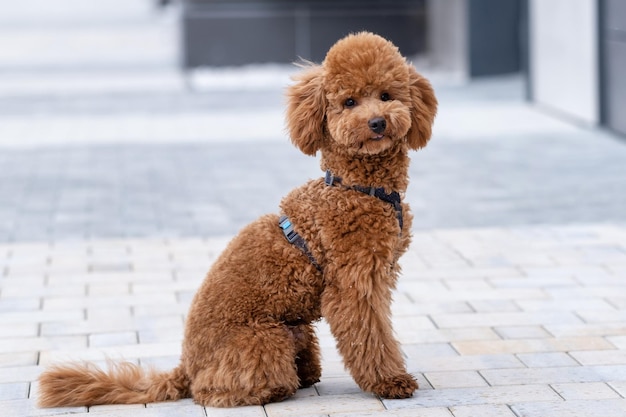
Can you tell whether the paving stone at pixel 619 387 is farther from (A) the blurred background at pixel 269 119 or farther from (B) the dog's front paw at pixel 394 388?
A: (A) the blurred background at pixel 269 119

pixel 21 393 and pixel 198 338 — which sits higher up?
pixel 198 338

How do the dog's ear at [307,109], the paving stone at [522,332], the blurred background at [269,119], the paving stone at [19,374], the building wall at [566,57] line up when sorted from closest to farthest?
1. the dog's ear at [307,109]
2. the paving stone at [19,374]
3. the paving stone at [522,332]
4. the blurred background at [269,119]
5. the building wall at [566,57]

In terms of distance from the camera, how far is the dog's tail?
4.08 meters

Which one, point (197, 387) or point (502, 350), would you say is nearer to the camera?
point (197, 387)

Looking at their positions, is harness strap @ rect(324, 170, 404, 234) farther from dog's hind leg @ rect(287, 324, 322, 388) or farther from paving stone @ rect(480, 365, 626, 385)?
paving stone @ rect(480, 365, 626, 385)

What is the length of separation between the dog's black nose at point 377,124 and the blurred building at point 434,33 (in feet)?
28.1

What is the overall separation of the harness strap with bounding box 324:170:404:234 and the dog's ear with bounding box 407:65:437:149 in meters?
0.19

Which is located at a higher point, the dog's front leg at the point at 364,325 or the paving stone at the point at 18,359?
the dog's front leg at the point at 364,325

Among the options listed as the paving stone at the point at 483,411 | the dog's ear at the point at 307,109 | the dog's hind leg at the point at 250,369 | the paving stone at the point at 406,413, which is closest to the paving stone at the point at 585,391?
the paving stone at the point at 483,411

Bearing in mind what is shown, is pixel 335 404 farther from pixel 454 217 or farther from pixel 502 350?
pixel 454 217

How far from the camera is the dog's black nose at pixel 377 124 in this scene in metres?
3.77

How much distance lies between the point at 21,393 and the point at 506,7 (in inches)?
514

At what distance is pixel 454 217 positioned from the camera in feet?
25.4

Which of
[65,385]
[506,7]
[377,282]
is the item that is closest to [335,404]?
[377,282]
